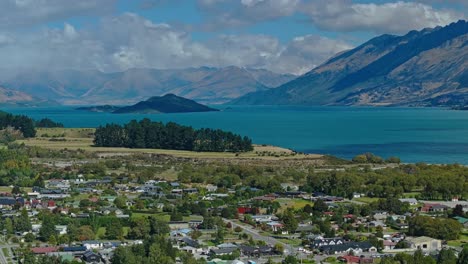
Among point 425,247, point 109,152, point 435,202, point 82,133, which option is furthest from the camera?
point 82,133

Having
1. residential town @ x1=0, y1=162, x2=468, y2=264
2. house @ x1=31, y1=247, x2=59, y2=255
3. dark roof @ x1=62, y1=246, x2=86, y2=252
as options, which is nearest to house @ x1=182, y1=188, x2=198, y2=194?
residential town @ x1=0, y1=162, x2=468, y2=264

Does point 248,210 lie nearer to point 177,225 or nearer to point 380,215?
point 177,225

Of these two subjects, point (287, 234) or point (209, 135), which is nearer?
point (287, 234)

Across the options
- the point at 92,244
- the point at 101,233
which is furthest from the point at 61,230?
the point at 92,244

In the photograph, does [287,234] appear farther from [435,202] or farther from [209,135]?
[209,135]

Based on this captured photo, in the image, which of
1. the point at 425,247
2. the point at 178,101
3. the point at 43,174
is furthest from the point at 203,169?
the point at 178,101

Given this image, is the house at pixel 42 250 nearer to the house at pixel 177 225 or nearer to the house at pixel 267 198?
the house at pixel 177 225

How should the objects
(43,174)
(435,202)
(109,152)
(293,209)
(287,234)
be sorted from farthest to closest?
(109,152) < (43,174) < (435,202) < (293,209) < (287,234)
